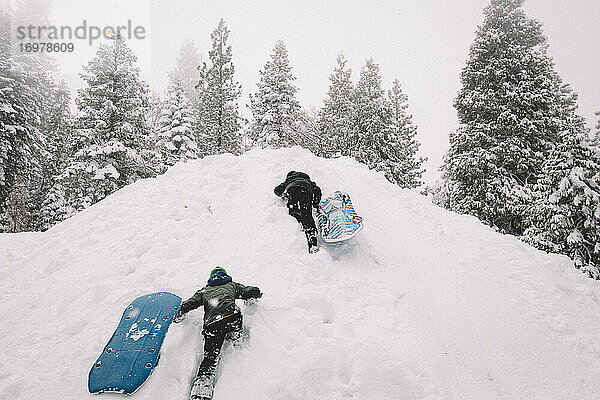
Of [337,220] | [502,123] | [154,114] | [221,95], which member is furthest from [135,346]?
[154,114]

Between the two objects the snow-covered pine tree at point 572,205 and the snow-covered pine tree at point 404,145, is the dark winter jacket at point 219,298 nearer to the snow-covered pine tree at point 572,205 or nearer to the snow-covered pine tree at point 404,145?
the snow-covered pine tree at point 572,205

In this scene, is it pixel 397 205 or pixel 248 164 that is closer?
pixel 397 205

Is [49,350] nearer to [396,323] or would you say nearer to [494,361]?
[396,323]

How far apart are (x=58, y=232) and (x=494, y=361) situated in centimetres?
965

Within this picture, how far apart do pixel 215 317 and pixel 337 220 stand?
3.21m

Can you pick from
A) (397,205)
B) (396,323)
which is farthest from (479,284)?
(397,205)

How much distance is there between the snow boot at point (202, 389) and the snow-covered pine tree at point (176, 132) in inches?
715

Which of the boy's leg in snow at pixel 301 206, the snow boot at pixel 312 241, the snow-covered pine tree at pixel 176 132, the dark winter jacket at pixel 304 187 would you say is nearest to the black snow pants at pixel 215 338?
the snow boot at pixel 312 241

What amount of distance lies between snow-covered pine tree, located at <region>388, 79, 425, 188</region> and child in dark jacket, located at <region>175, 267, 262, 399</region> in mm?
17979

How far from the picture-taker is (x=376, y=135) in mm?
20953

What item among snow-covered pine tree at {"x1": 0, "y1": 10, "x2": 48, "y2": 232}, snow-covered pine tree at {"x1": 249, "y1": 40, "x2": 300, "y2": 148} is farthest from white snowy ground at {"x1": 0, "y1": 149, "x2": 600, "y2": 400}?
snow-covered pine tree at {"x1": 249, "y1": 40, "x2": 300, "y2": 148}

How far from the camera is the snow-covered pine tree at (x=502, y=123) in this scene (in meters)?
13.3

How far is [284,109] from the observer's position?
21641 mm

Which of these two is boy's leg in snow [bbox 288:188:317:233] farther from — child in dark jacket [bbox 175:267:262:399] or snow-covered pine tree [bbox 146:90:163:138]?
snow-covered pine tree [bbox 146:90:163:138]
